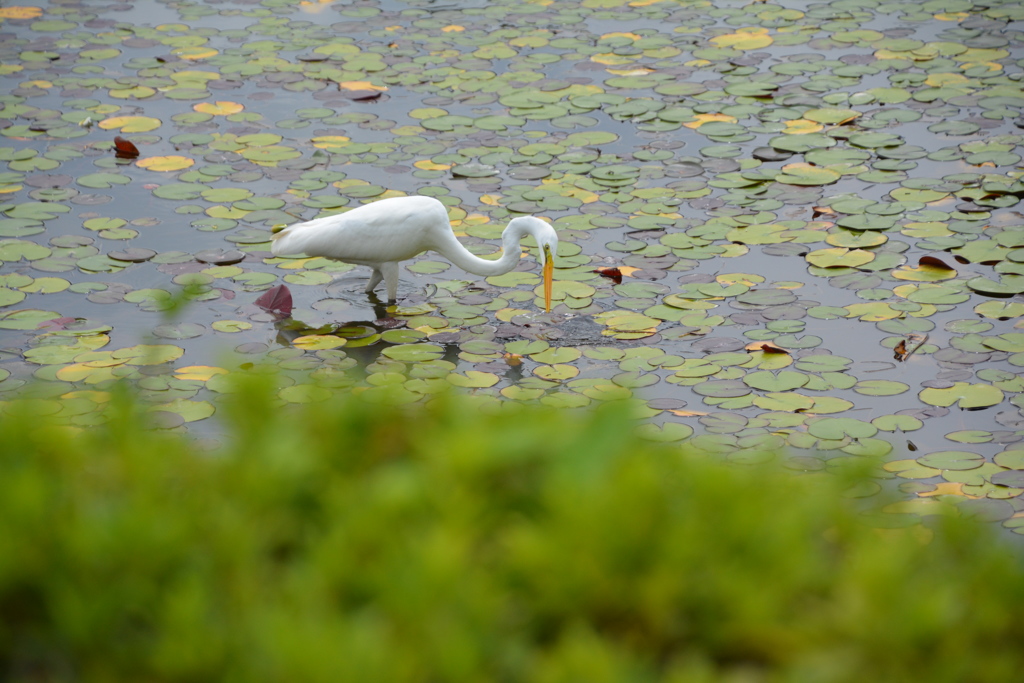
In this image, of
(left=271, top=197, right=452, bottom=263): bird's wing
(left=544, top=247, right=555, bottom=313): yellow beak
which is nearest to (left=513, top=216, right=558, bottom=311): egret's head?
(left=544, top=247, right=555, bottom=313): yellow beak

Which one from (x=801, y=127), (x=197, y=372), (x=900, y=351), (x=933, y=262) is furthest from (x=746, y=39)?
(x=197, y=372)

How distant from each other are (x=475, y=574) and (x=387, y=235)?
10.1 ft

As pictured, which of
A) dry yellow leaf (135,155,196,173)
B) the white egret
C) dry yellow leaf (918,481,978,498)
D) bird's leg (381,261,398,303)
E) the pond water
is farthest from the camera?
dry yellow leaf (135,155,196,173)

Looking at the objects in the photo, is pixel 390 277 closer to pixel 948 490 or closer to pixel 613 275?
pixel 613 275

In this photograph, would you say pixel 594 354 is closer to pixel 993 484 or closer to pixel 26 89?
pixel 993 484

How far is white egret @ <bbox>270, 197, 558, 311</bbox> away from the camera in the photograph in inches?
154

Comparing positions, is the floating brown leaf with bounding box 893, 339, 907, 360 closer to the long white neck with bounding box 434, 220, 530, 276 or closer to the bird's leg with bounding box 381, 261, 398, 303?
the long white neck with bounding box 434, 220, 530, 276

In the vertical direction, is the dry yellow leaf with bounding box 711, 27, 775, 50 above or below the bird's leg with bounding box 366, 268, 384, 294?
above

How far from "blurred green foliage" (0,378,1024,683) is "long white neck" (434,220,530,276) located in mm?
2865

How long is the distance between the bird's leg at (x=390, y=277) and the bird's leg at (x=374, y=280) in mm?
54

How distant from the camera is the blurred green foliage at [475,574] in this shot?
877mm

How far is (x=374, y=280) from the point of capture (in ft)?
13.7

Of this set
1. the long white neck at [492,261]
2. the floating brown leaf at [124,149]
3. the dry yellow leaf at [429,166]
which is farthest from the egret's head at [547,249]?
the floating brown leaf at [124,149]

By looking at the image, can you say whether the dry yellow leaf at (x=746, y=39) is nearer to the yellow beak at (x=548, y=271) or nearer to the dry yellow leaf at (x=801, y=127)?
the dry yellow leaf at (x=801, y=127)
